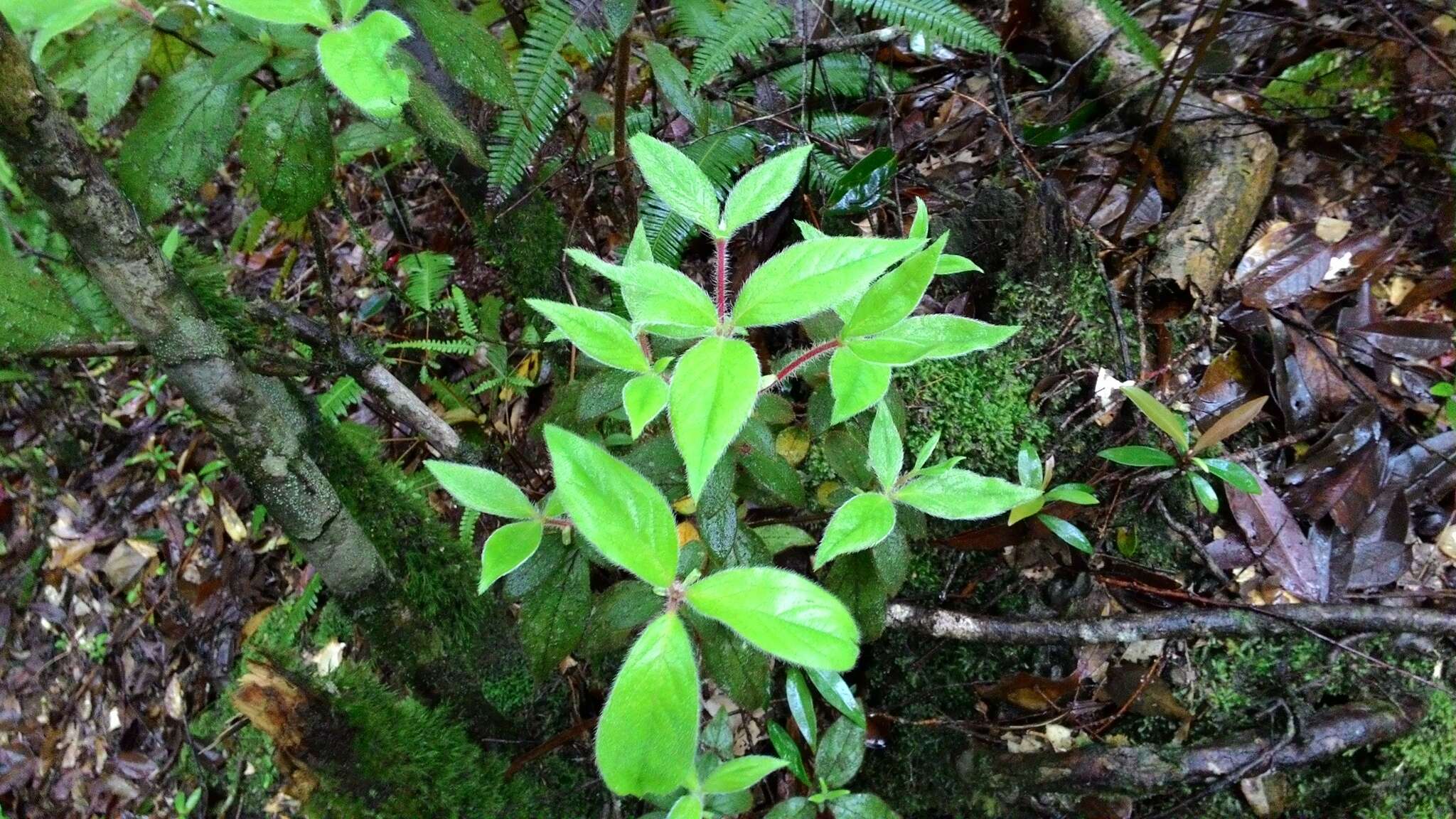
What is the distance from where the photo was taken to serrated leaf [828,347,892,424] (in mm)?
1012

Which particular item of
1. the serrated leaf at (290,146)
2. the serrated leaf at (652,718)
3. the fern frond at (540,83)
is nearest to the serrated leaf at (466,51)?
the serrated leaf at (290,146)

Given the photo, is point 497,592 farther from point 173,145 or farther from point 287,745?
point 173,145

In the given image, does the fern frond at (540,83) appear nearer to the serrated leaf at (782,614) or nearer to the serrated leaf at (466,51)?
the serrated leaf at (466,51)

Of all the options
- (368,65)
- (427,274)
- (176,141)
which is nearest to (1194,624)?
(368,65)

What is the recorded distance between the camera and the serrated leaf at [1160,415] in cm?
184

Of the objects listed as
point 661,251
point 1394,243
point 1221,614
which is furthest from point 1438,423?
point 661,251

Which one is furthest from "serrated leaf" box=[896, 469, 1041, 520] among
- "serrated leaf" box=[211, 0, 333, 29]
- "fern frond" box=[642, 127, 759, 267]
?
"fern frond" box=[642, 127, 759, 267]

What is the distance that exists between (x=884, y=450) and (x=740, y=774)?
605 mm

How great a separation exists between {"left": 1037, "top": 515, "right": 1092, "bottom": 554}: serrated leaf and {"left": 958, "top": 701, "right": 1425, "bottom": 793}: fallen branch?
1.56 ft

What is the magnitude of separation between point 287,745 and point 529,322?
137cm

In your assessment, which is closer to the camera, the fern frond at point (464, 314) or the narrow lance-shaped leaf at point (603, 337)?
the narrow lance-shaped leaf at point (603, 337)

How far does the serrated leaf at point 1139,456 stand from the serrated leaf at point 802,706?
945 mm

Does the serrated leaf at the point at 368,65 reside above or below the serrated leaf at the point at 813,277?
above

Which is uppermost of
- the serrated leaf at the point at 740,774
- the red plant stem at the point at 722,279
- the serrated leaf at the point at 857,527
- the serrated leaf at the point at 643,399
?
the red plant stem at the point at 722,279
